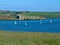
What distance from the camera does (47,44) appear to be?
1800cm

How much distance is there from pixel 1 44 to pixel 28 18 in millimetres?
151232

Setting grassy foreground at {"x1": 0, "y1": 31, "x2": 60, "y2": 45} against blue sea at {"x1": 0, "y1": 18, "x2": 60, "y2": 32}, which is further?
blue sea at {"x1": 0, "y1": 18, "x2": 60, "y2": 32}

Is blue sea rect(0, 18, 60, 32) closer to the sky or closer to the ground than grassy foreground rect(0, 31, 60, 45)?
closer to the ground

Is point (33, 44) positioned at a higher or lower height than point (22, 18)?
higher

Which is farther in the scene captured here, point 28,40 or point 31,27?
point 31,27

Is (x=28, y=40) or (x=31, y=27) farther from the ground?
(x=28, y=40)

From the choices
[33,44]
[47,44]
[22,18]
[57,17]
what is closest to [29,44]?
[33,44]

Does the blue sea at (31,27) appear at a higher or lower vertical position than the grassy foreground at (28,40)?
lower

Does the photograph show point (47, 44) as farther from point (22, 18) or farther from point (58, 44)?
point (22, 18)

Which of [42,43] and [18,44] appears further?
[42,43]

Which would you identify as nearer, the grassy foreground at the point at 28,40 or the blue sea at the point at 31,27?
the grassy foreground at the point at 28,40

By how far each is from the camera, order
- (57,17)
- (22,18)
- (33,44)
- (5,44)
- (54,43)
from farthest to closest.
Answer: (57,17)
(22,18)
(54,43)
(33,44)
(5,44)

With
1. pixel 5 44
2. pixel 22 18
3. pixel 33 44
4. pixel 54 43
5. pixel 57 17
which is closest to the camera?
pixel 5 44

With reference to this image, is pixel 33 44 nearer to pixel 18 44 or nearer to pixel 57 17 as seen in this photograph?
pixel 18 44
